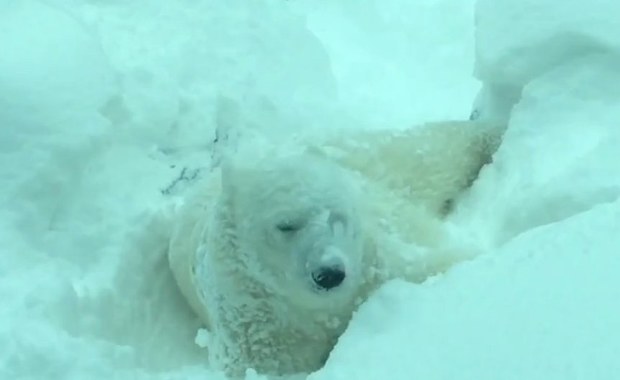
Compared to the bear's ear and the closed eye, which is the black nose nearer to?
the closed eye

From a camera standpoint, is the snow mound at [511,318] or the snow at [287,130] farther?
the snow at [287,130]

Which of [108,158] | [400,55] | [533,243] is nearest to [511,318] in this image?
[533,243]

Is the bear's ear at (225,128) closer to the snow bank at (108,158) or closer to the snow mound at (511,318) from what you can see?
the snow bank at (108,158)

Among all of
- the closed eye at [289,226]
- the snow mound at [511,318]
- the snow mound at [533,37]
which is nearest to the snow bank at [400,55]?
the snow mound at [533,37]

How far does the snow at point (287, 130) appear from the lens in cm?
234

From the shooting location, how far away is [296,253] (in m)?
2.94

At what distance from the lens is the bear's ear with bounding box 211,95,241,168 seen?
4441 millimetres

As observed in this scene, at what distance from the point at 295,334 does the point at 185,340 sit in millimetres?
887

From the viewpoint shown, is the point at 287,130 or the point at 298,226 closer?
the point at 298,226

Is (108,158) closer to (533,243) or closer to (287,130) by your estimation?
(287,130)

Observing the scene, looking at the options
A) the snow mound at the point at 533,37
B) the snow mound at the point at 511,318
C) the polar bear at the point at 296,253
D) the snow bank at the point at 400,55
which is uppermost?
the snow mound at the point at 511,318

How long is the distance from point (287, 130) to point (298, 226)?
167 cm

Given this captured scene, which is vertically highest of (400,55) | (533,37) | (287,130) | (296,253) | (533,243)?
(533,243)

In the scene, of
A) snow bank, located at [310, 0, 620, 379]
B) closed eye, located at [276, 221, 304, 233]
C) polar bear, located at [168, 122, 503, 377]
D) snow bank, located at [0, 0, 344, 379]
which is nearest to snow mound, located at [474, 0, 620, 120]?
snow bank, located at [310, 0, 620, 379]
